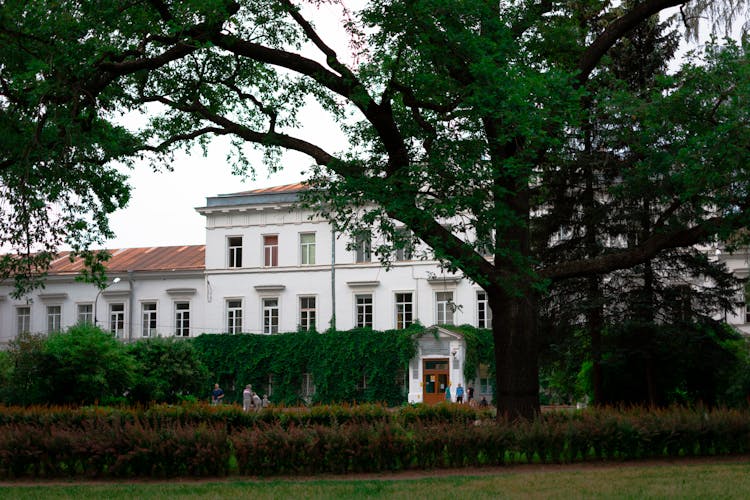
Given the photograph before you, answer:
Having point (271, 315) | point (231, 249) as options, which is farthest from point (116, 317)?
point (271, 315)

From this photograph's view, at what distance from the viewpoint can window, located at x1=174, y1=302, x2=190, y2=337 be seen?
186 feet

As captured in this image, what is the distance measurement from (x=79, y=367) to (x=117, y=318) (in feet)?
98.9

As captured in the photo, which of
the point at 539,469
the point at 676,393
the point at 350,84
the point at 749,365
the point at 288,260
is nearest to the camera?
the point at 539,469

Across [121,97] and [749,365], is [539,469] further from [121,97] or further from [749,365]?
[749,365]

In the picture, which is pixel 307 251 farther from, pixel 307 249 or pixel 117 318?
pixel 117 318

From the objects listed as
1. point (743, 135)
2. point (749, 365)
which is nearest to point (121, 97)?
point (743, 135)

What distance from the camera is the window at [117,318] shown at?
57969 mm

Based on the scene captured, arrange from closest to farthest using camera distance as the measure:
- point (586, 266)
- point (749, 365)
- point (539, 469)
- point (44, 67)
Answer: point (44, 67), point (539, 469), point (586, 266), point (749, 365)

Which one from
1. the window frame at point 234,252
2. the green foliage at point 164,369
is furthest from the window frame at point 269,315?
the green foliage at point 164,369

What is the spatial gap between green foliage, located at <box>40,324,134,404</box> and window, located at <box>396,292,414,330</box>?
23900 mm

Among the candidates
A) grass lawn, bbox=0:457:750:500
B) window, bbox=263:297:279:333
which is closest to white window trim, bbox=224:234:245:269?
window, bbox=263:297:279:333

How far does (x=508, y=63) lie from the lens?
54.9 feet

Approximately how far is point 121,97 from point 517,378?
368 inches

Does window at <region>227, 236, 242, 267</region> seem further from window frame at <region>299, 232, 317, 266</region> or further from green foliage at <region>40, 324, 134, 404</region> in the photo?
green foliage at <region>40, 324, 134, 404</region>
